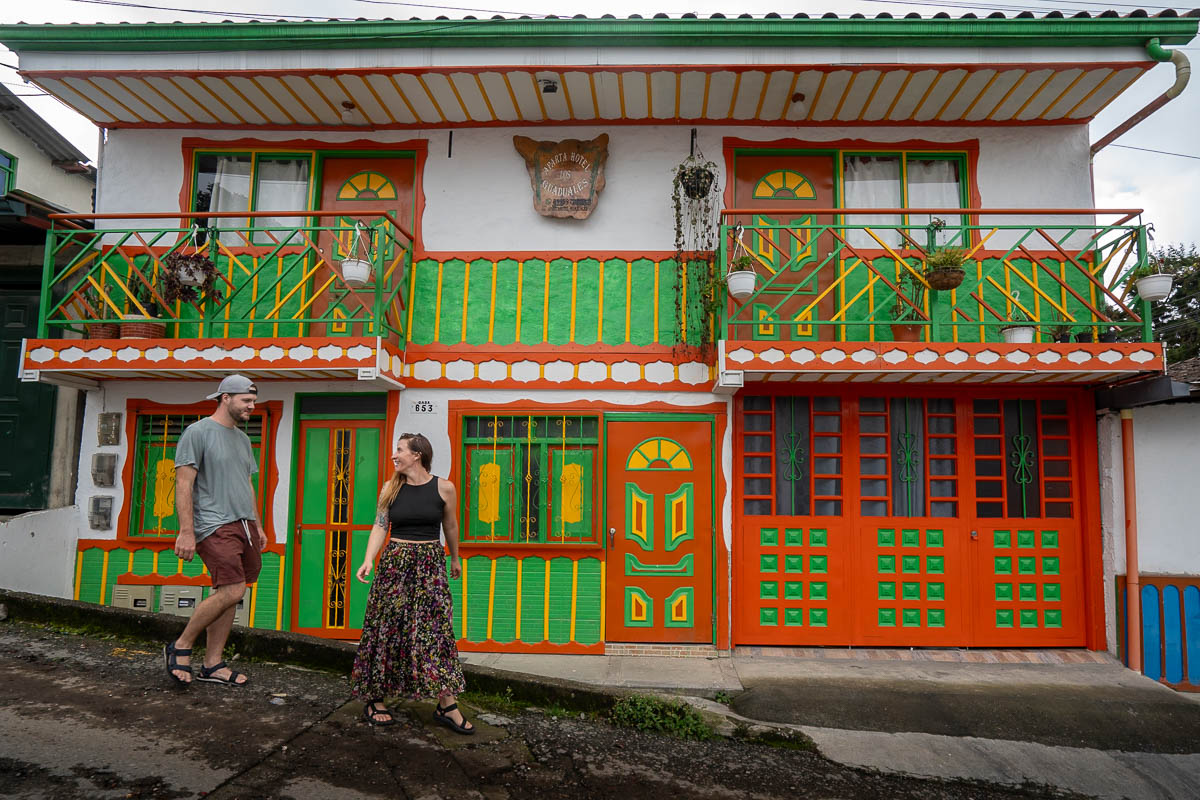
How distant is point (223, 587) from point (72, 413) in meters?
4.73

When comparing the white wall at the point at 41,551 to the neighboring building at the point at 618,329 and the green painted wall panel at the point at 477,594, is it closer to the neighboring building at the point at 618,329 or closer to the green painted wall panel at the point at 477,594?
the neighboring building at the point at 618,329

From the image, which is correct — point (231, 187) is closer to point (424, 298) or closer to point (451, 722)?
point (424, 298)

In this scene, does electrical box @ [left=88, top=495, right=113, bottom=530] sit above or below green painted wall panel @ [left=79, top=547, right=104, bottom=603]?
above

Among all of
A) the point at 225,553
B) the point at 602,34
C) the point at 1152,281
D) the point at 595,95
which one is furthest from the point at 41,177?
the point at 1152,281

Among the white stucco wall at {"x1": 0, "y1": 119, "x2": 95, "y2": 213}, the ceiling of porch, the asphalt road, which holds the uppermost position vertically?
the white stucco wall at {"x1": 0, "y1": 119, "x2": 95, "y2": 213}

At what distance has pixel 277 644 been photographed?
16.7ft

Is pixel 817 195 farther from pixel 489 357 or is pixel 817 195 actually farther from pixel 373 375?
pixel 373 375

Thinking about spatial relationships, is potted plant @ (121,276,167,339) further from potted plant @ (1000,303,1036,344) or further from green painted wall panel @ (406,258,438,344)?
potted plant @ (1000,303,1036,344)

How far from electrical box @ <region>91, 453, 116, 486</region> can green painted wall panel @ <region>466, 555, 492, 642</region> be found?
3791 millimetres

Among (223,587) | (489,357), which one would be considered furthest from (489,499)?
(223,587)

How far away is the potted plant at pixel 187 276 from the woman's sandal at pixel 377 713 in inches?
178

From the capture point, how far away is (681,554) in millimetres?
6883

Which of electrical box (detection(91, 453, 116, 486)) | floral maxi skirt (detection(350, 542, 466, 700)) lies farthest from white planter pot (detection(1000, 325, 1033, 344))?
electrical box (detection(91, 453, 116, 486))

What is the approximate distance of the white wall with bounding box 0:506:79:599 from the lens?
261 inches
